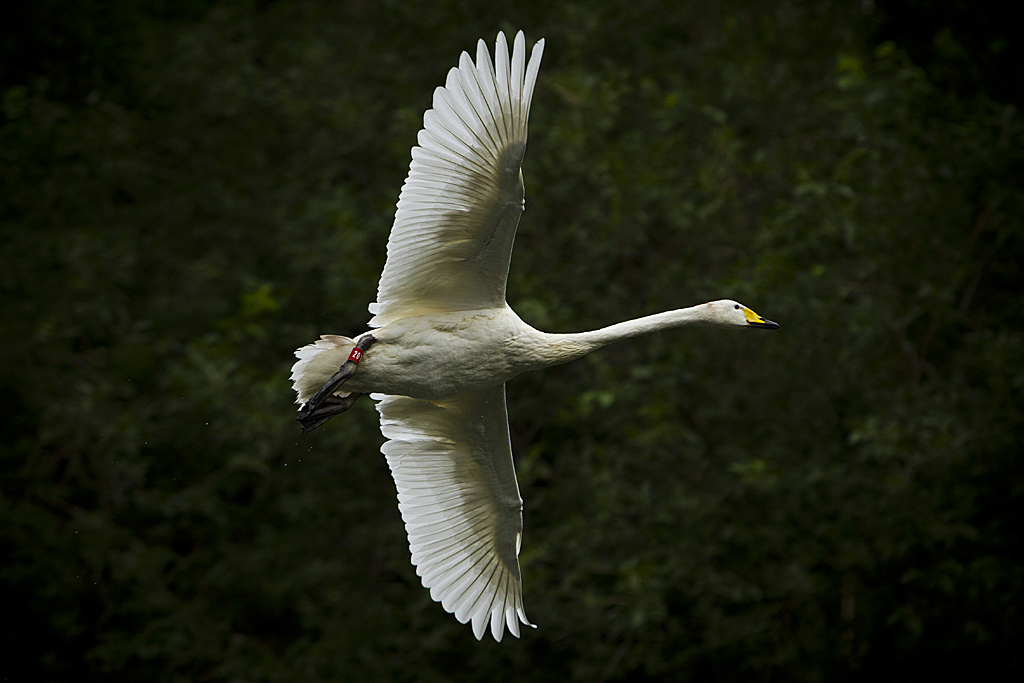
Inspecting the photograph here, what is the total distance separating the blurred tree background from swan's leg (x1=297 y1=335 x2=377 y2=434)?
3113mm

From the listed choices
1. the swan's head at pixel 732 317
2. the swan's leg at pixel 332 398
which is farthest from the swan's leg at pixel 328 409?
Result: the swan's head at pixel 732 317

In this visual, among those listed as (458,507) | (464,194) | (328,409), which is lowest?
(458,507)

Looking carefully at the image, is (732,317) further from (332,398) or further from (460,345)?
(332,398)

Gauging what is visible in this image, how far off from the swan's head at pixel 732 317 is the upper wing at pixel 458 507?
121 cm

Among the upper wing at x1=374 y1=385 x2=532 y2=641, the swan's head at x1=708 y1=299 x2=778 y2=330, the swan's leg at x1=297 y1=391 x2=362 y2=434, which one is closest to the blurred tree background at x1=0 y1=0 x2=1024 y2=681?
the upper wing at x1=374 y1=385 x2=532 y2=641

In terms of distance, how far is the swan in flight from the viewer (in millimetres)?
4820

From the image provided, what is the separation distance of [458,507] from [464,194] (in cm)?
172

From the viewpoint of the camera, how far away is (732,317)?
5.79 meters

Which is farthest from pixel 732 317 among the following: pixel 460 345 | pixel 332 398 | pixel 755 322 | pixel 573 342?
pixel 332 398

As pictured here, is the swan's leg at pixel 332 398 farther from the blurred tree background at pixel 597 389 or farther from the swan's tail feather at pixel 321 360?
the blurred tree background at pixel 597 389

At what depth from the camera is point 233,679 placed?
8883mm

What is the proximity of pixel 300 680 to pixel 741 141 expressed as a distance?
5.66 metres

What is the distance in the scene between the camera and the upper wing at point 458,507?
5.83 m

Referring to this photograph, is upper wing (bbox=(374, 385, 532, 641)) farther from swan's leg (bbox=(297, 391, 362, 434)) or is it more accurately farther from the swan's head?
the swan's head
